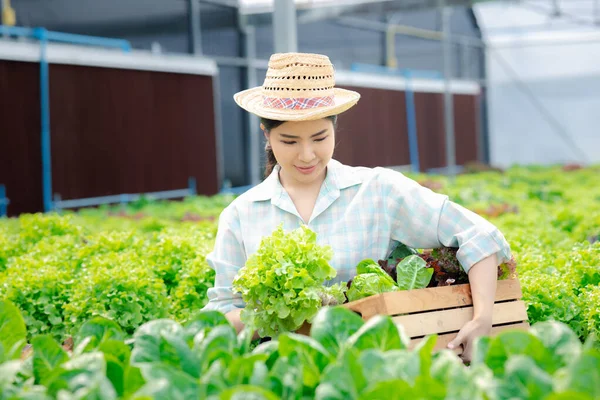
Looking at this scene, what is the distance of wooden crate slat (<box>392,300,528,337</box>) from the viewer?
112 inches

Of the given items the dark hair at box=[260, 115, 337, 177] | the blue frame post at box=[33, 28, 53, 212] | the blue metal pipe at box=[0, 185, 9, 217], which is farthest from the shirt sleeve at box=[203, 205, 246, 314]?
the blue frame post at box=[33, 28, 53, 212]

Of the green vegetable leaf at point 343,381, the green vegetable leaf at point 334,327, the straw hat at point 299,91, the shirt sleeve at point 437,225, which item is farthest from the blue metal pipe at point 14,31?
the green vegetable leaf at point 343,381

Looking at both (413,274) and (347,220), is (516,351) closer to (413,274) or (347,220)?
(413,274)

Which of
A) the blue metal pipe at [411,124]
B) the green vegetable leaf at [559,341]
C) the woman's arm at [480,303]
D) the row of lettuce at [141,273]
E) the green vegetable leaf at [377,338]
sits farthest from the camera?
the blue metal pipe at [411,124]

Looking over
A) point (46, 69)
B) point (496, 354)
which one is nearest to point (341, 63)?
point (46, 69)

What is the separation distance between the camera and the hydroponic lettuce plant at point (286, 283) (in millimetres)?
2910

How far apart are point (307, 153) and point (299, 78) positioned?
1.10ft

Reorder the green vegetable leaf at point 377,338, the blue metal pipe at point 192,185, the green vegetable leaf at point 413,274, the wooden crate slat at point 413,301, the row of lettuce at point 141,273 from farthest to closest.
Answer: the blue metal pipe at point 192,185, the row of lettuce at point 141,273, the green vegetable leaf at point 413,274, the wooden crate slat at point 413,301, the green vegetable leaf at point 377,338

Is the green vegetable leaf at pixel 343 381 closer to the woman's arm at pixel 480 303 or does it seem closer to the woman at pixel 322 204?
the woman's arm at pixel 480 303

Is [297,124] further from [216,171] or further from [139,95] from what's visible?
[216,171]

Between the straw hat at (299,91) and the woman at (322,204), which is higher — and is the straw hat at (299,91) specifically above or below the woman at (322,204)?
above

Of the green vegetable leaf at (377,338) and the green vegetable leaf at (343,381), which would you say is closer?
the green vegetable leaf at (343,381)

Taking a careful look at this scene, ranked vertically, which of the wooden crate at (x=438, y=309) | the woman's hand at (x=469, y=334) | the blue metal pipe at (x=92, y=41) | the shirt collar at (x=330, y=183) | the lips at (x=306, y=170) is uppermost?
the blue metal pipe at (x=92, y=41)

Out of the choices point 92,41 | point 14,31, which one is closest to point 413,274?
point 14,31
